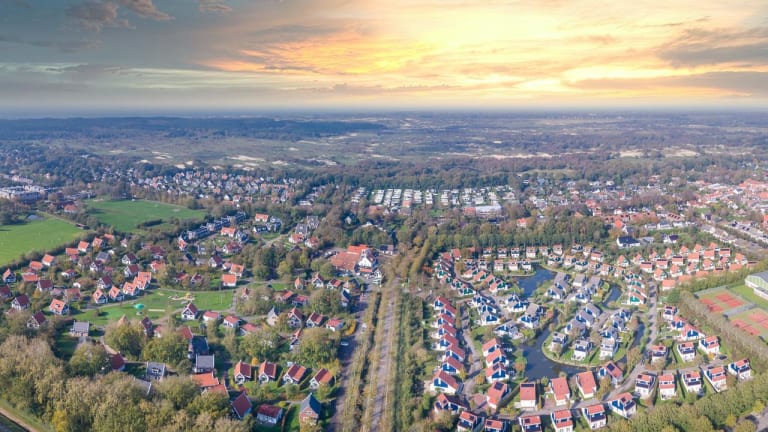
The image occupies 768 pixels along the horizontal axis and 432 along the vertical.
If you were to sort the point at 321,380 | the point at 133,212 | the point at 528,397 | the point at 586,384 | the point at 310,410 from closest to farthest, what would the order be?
the point at 310,410
the point at 528,397
the point at 586,384
the point at 321,380
the point at 133,212

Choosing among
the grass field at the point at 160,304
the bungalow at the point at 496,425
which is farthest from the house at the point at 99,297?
the bungalow at the point at 496,425

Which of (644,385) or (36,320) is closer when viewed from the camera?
(644,385)

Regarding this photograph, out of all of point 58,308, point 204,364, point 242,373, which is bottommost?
point 242,373

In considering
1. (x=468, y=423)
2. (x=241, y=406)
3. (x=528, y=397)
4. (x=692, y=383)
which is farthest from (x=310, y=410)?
(x=692, y=383)

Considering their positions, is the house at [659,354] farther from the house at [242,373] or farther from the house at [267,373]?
the house at [242,373]

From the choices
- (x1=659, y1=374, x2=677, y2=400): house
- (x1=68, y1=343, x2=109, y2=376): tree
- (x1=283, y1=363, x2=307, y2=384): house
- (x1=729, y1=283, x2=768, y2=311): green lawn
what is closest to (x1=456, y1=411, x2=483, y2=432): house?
(x1=283, y1=363, x2=307, y2=384): house

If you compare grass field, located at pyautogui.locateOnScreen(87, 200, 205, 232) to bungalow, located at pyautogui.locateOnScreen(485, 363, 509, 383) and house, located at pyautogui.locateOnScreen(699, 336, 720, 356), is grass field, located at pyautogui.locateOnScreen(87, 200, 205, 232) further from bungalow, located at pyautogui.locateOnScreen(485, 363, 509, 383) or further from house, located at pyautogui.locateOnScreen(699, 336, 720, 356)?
house, located at pyautogui.locateOnScreen(699, 336, 720, 356)

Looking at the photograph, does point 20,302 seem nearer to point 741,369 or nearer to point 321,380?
point 321,380
